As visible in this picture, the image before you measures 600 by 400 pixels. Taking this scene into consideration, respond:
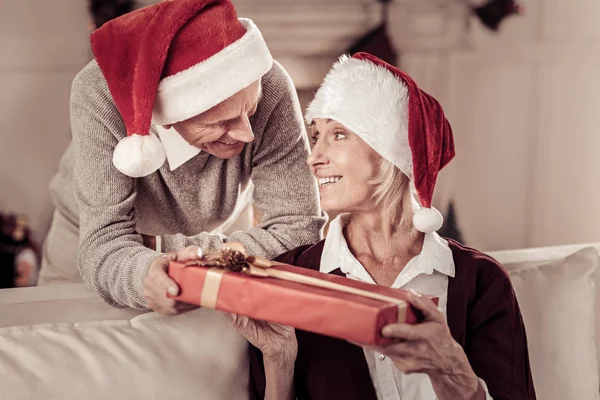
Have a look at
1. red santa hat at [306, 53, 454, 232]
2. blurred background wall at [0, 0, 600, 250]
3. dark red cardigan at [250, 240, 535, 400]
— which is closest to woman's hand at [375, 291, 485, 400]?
dark red cardigan at [250, 240, 535, 400]

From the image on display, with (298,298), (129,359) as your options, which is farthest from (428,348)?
(129,359)

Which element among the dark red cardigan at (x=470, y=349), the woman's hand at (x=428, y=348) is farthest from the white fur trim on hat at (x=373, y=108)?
the woman's hand at (x=428, y=348)

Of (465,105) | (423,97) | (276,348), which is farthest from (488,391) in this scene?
(465,105)

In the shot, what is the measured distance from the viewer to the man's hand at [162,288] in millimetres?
1207

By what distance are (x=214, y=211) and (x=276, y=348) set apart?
0.50 metres

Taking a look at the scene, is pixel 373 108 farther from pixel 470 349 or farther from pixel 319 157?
pixel 470 349

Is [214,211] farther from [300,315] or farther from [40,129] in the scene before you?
[40,129]

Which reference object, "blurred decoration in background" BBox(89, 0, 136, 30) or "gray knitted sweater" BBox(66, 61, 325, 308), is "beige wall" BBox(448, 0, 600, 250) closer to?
"blurred decoration in background" BBox(89, 0, 136, 30)

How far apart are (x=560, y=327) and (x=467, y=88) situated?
7.60 feet

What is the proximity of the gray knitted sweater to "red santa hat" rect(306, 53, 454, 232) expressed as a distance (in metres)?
0.23

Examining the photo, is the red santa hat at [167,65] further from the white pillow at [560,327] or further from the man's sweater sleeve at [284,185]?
the white pillow at [560,327]

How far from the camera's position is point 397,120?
4.49ft

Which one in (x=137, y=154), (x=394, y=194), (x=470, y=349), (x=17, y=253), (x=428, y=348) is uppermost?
(x=137, y=154)

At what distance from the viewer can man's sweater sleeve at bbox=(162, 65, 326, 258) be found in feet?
5.20
